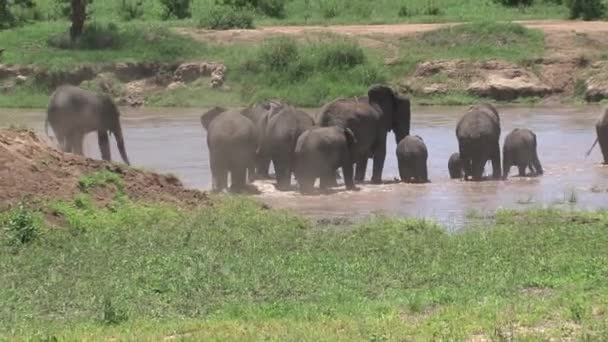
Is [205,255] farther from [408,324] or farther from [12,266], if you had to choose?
[408,324]

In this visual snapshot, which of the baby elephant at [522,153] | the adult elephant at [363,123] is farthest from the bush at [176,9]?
the baby elephant at [522,153]

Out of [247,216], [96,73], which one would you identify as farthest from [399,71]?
[247,216]

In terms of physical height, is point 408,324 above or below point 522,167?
above

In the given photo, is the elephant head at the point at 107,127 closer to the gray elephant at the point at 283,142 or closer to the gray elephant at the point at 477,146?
the gray elephant at the point at 283,142

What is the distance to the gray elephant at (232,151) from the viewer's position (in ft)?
56.3

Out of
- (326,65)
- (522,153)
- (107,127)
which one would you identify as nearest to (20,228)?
(107,127)

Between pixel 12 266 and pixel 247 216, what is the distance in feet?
10.9

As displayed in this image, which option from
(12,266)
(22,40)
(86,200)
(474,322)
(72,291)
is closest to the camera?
(474,322)

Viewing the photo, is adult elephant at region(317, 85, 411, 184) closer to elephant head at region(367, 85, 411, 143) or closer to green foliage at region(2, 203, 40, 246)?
elephant head at region(367, 85, 411, 143)

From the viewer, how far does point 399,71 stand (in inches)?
1385

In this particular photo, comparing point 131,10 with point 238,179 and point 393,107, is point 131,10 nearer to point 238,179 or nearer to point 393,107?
point 393,107

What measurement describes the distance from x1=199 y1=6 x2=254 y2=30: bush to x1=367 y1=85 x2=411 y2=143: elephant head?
20.0 meters

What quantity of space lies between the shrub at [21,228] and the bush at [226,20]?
92.5 feet

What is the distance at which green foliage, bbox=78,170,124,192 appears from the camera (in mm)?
13651
